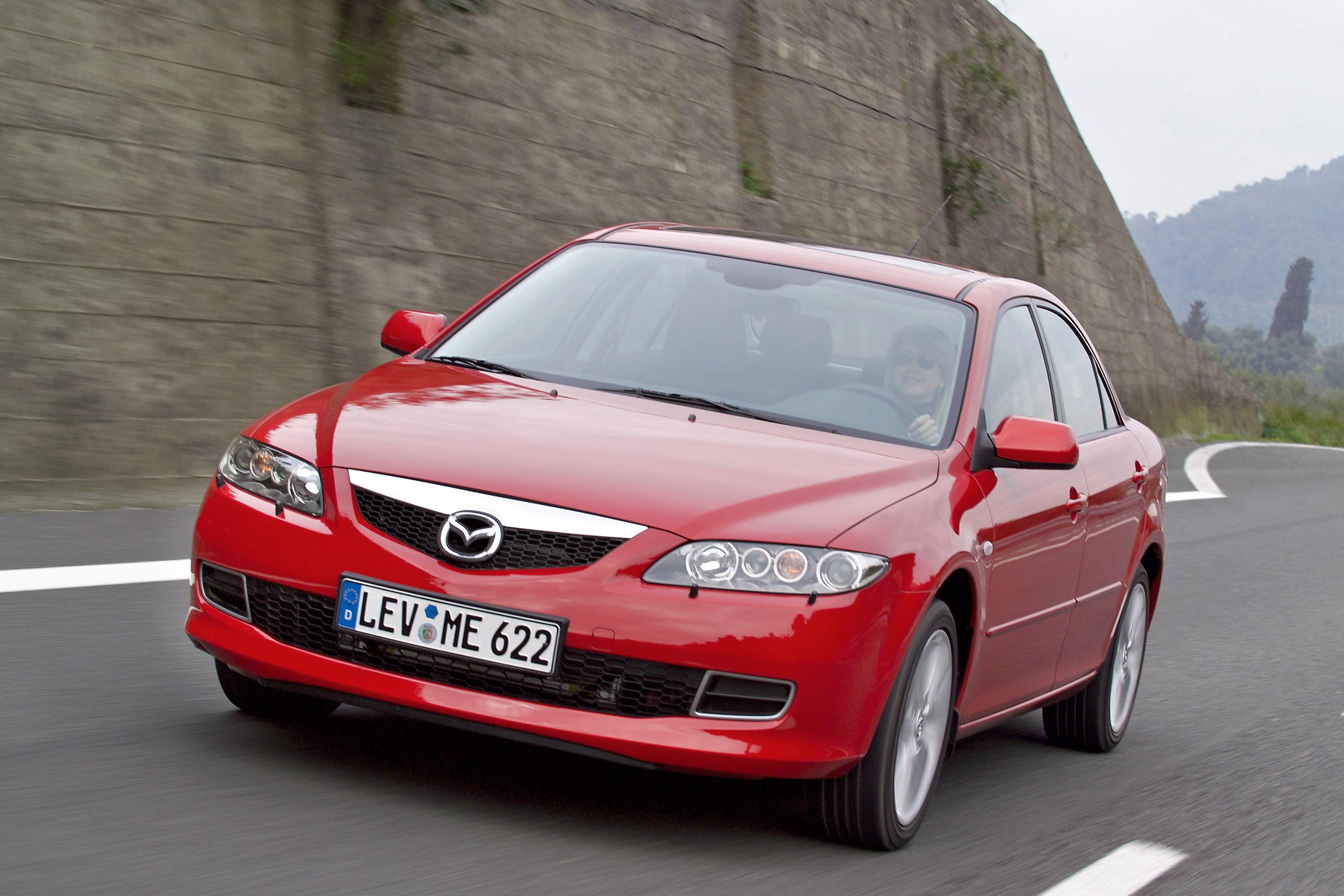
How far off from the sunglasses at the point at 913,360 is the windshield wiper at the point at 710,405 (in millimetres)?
476

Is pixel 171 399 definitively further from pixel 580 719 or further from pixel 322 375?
pixel 580 719

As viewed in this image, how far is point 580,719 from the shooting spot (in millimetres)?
3793

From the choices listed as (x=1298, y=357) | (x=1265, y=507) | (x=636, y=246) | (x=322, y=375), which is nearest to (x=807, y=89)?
(x=1265, y=507)

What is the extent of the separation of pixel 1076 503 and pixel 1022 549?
64 cm

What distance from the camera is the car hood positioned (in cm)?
390

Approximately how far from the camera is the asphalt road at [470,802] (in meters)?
3.58

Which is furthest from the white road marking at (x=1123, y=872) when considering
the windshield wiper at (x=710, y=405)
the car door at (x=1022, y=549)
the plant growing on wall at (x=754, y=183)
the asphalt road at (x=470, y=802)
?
the plant growing on wall at (x=754, y=183)

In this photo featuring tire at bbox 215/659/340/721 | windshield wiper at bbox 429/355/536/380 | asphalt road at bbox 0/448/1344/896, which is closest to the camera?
asphalt road at bbox 0/448/1344/896

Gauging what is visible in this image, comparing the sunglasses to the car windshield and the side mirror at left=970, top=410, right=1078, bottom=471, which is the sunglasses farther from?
the side mirror at left=970, top=410, right=1078, bottom=471

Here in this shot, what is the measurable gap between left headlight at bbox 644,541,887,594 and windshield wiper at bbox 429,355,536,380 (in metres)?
1.33

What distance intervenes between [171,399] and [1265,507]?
44.0 ft

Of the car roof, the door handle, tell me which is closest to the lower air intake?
the door handle

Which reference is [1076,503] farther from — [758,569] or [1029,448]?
[758,569]

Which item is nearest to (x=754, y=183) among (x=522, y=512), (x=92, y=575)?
(x=92, y=575)
